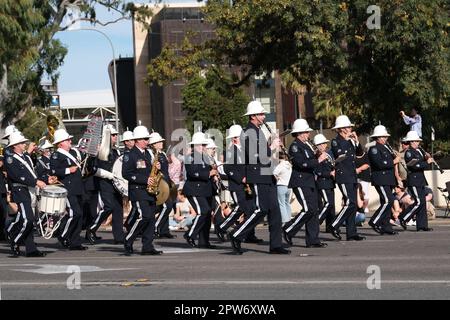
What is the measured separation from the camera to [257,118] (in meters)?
15.7

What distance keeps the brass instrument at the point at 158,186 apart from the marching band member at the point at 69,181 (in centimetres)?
138

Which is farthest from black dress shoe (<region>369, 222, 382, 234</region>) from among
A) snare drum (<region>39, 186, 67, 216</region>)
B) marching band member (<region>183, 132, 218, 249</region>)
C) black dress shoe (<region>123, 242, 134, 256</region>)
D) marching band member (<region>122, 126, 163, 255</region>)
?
snare drum (<region>39, 186, 67, 216</region>)

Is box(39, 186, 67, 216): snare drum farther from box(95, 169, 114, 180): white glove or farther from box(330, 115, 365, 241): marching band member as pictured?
box(330, 115, 365, 241): marching band member

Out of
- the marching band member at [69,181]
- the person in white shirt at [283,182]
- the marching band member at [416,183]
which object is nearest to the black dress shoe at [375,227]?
the marching band member at [416,183]

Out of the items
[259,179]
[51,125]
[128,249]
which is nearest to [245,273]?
[259,179]

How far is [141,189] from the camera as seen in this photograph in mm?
16625

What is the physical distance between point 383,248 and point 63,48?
31.3 m

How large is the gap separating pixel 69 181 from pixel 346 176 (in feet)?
14.9

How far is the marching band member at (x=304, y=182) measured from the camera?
16.8 meters

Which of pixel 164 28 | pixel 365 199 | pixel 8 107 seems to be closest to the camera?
pixel 365 199

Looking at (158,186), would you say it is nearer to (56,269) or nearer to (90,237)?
(56,269)

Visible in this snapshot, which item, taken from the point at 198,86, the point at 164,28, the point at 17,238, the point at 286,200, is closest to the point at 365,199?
the point at 286,200

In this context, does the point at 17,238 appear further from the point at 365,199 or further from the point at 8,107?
the point at 8,107

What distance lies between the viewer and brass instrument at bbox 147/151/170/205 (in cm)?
1661
